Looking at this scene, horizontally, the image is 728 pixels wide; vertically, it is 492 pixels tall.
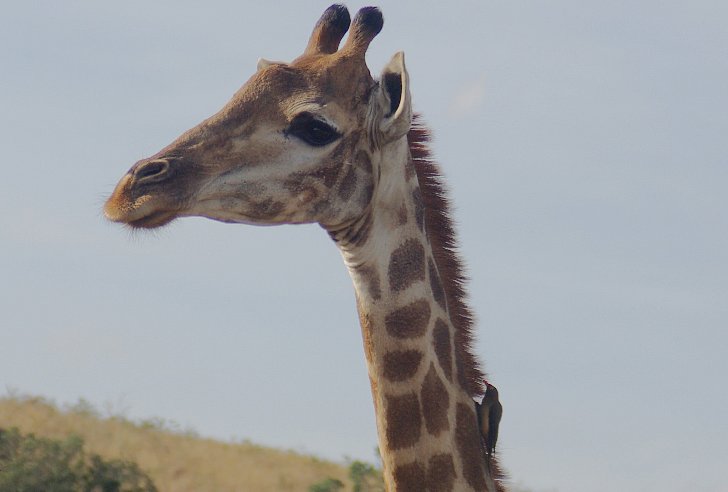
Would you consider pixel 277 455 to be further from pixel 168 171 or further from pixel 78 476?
pixel 168 171

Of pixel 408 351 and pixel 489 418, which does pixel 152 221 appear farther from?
pixel 489 418

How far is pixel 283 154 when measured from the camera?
25.7 feet

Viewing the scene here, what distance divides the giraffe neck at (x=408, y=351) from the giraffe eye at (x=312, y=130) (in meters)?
0.41

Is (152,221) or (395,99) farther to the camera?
(395,99)

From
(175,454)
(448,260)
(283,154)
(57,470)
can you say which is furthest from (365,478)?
(283,154)

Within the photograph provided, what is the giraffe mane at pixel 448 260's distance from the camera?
8.12 metres

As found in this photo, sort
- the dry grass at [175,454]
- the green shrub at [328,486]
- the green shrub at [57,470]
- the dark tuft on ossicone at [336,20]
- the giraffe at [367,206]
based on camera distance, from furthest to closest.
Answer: the dry grass at [175,454], the green shrub at [328,486], the green shrub at [57,470], the dark tuft on ossicone at [336,20], the giraffe at [367,206]

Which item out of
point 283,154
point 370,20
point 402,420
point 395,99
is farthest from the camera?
point 370,20

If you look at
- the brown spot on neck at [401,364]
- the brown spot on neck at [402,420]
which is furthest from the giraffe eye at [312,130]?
the brown spot on neck at [402,420]

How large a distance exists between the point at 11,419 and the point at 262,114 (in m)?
17.2

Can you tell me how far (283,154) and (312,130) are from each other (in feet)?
0.82

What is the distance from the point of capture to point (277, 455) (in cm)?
2641

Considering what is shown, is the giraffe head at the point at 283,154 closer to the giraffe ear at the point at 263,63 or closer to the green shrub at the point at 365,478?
the giraffe ear at the point at 263,63

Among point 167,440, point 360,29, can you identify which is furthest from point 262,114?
point 167,440
